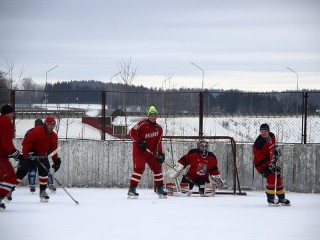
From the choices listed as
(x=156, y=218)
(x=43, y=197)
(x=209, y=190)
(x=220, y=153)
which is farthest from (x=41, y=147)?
(x=220, y=153)

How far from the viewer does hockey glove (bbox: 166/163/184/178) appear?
1560cm

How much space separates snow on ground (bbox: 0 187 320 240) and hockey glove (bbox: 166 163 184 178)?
759mm

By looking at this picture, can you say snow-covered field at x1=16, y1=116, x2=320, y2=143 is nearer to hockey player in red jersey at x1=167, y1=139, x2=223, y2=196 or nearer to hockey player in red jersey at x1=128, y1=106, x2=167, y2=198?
hockey player in red jersey at x1=167, y1=139, x2=223, y2=196

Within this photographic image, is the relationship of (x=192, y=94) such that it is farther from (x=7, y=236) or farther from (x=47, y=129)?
(x=7, y=236)

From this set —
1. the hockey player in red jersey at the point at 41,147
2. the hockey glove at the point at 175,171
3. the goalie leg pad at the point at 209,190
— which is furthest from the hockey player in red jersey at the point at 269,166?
the hockey player in red jersey at the point at 41,147

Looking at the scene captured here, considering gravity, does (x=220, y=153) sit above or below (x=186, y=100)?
below

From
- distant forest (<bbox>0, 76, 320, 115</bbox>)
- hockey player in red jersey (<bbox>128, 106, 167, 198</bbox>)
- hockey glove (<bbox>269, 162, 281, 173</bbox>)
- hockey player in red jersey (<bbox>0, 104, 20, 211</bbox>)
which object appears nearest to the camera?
hockey player in red jersey (<bbox>0, 104, 20, 211</bbox>)

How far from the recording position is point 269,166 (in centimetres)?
1297

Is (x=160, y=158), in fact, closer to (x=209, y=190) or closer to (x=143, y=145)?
(x=143, y=145)

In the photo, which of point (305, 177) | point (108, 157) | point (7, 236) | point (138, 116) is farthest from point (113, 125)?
point (7, 236)

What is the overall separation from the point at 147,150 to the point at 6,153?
141 inches

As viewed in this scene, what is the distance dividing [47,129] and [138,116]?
6941 millimetres

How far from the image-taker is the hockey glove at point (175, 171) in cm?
1560

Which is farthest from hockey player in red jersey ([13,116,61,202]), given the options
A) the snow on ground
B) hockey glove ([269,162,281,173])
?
hockey glove ([269,162,281,173])
